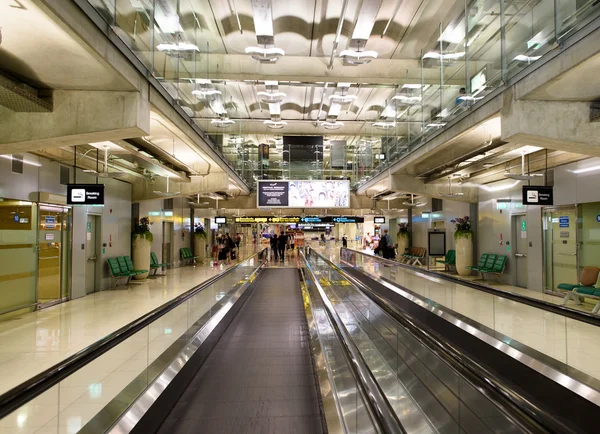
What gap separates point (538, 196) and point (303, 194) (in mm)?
8897

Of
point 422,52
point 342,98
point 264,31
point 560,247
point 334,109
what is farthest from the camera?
point 334,109

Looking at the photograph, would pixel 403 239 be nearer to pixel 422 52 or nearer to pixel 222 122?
pixel 422 52

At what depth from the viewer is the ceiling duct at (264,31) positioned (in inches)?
344

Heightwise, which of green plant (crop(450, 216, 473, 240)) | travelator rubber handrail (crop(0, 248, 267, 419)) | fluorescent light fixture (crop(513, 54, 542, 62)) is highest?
fluorescent light fixture (crop(513, 54, 542, 62))

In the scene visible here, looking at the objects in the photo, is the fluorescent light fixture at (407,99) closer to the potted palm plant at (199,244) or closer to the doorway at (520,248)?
the doorway at (520,248)

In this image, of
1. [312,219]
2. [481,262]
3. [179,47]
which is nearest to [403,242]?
[312,219]

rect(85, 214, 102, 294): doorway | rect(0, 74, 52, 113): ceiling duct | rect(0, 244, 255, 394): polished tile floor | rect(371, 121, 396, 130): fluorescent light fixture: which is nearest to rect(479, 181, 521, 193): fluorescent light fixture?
rect(371, 121, 396, 130): fluorescent light fixture

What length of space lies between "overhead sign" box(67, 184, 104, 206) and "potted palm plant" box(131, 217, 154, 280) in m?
5.13

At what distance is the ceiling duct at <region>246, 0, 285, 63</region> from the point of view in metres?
8.73

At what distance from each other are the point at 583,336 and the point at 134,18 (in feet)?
23.5

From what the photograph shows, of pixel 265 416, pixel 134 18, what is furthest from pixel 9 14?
pixel 265 416

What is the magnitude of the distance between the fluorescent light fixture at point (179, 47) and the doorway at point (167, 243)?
37.3 ft

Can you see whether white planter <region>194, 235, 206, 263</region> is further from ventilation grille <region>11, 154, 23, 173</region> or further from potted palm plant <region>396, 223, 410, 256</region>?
ventilation grille <region>11, 154, 23, 173</region>

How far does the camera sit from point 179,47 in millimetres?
7969
